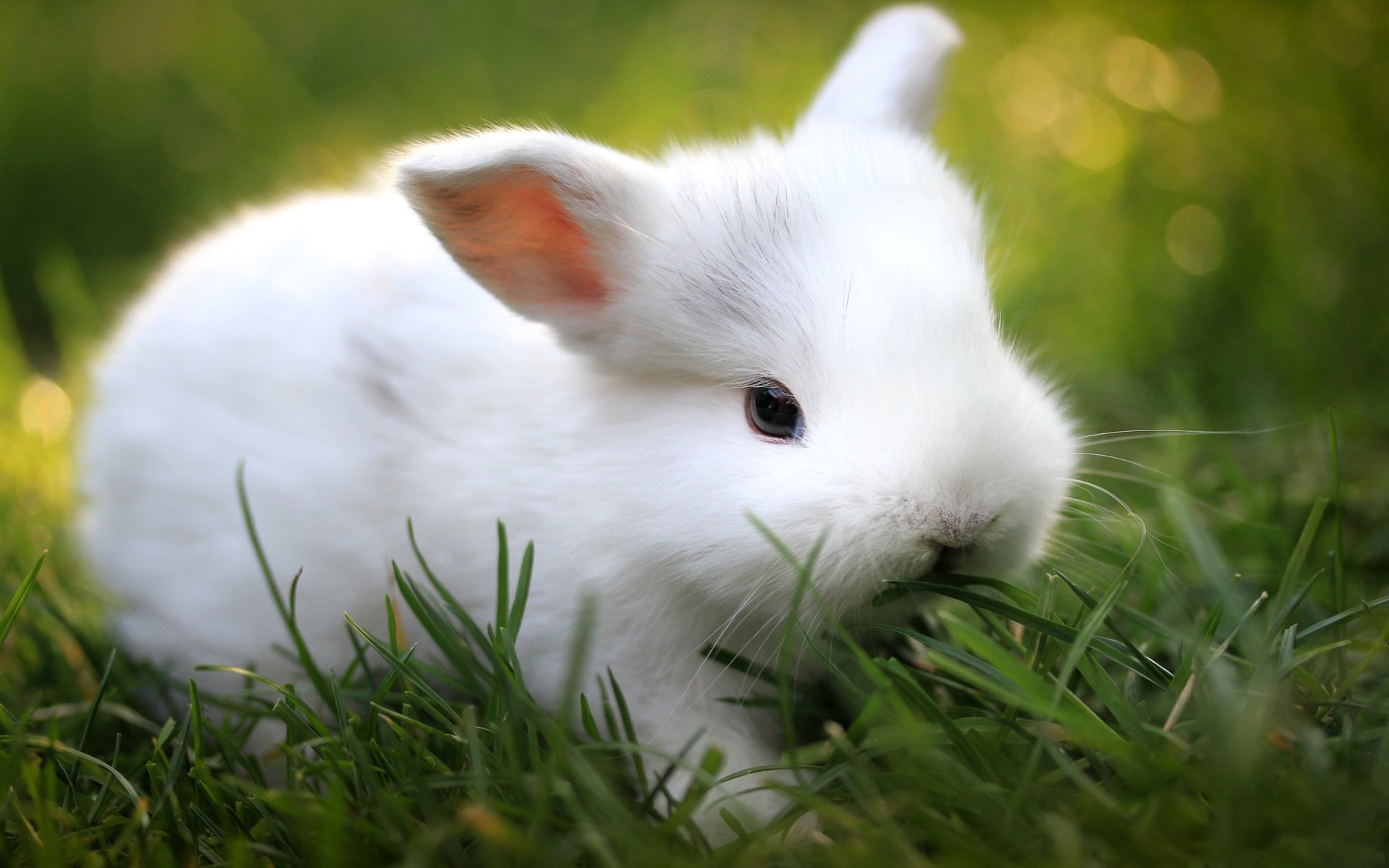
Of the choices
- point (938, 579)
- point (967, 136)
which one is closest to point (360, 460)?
point (938, 579)

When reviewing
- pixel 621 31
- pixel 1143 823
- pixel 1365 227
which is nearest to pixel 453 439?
pixel 1143 823

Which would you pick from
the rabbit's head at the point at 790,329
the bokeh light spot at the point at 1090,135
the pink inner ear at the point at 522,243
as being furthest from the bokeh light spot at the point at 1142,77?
the pink inner ear at the point at 522,243

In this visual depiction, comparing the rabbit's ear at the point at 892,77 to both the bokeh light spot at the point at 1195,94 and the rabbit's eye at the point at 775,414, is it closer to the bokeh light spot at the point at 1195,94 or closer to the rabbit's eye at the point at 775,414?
the rabbit's eye at the point at 775,414

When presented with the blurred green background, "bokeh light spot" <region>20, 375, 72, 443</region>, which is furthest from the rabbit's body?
the blurred green background

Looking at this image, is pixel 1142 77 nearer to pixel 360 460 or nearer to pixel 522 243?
pixel 522 243

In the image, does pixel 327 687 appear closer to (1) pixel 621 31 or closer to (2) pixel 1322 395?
(2) pixel 1322 395
